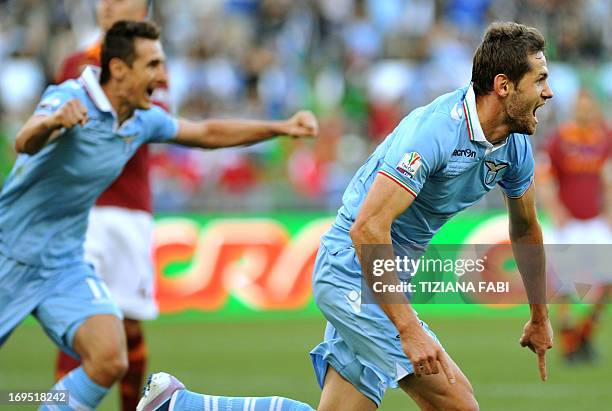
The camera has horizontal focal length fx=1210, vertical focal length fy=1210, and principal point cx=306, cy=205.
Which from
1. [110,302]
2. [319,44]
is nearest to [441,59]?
[319,44]

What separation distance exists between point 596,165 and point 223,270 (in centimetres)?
461

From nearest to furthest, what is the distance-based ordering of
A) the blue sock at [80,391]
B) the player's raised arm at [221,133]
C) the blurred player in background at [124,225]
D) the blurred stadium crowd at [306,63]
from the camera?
the blue sock at [80,391], the player's raised arm at [221,133], the blurred player in background at [124,225], the blurred stadium crowd at [306,63]

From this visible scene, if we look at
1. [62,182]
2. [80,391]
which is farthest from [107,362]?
[62,182]

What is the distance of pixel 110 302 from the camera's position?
22.7 feet

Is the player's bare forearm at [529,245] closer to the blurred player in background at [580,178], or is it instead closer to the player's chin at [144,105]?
the player's chin at [144,105]

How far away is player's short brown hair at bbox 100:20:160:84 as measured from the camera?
7.03 meters

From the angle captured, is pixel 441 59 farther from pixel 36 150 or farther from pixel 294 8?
pixel 36 150

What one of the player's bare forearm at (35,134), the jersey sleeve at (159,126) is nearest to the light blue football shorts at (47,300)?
the player's bare forearm at (35,134)

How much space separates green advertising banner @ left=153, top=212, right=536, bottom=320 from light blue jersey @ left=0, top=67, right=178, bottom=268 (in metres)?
7.59

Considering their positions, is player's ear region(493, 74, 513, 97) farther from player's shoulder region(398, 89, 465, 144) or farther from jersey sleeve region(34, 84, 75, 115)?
jersey sleeve region(34, 84, 75, 115)

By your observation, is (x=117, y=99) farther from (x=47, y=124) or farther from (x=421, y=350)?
(x=421, y=350)

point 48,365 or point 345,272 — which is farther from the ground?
point 345,272

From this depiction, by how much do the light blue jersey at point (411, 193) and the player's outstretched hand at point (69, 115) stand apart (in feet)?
4.69

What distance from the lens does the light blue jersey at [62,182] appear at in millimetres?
6762
